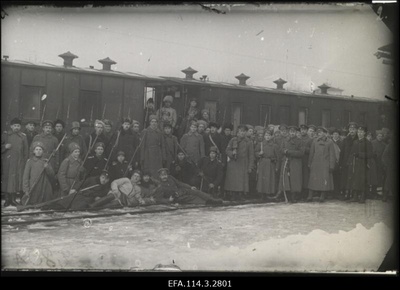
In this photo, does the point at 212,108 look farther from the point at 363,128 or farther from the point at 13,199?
the point at 13,199

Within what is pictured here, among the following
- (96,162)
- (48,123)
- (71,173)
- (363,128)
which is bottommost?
(71,173)

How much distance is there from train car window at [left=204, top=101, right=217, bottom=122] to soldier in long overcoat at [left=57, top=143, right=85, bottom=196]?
50.5 inches

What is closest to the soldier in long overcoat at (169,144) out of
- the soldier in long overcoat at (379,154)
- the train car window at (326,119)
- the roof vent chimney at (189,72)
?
the roof vent chimney at (189,72)

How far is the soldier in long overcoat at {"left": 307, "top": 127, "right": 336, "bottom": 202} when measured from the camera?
4141mm

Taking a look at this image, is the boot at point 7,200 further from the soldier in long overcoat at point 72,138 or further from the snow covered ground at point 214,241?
the soldier in long overcoat at point 72,138

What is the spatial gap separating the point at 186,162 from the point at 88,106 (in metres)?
1.06

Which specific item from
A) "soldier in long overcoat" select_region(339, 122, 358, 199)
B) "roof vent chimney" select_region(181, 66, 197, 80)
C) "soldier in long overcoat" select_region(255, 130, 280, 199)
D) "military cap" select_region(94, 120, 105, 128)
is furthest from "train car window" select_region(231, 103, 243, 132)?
"military cap" select_region(94, 120, 105, 128)

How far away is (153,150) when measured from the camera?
408 centimetres

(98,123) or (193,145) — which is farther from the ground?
(98,123)

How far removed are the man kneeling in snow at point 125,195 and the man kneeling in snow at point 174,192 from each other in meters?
0.11

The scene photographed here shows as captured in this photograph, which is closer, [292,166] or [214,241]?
[214,241]

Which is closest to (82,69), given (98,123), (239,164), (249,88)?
(98,123)

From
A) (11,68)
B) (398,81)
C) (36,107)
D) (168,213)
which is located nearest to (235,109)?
(168,213)

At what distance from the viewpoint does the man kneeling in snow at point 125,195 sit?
13.3 feet
